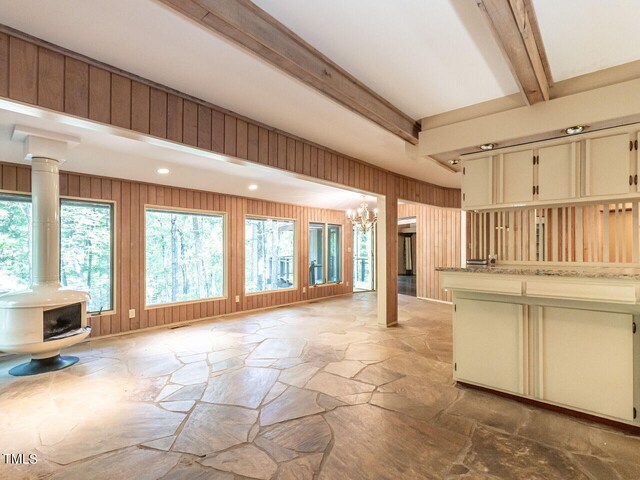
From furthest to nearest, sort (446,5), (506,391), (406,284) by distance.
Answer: (406,284)
(506,391)
(446,5)

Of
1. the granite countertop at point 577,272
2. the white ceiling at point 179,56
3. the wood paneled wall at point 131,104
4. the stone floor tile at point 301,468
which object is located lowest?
the stone floor tile at point 301,468

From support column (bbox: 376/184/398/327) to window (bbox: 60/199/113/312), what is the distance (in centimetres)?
410

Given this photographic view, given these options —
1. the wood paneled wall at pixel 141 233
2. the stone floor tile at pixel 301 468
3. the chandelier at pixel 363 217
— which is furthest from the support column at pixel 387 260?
the stone floor tile at pixel 301 468

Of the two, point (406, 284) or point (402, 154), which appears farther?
point (406, 284)

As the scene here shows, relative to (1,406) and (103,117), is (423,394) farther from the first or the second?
(1,406)

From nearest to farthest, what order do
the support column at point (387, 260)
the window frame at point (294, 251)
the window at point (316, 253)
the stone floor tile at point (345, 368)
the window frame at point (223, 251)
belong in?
the stone floor tile at point (345, 368)
the window frame at point (223, 251)
the support column at point (387, 260)
the window frame at point (294, 251)
the window at point (316, 253)

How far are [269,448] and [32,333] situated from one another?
9.27 ft

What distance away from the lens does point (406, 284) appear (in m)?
11.3

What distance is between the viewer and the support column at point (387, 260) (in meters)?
5.29

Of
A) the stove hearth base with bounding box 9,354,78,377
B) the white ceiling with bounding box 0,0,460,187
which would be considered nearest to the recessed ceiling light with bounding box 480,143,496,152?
the white ceiling with bounding box 0,0,460,187

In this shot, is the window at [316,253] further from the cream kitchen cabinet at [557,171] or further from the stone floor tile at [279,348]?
the cream kitchen cabinet at [557,171]

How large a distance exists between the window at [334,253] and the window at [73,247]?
4.98 m

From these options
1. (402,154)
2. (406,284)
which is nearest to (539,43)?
(402,154)

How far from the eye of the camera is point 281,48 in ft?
6.37
